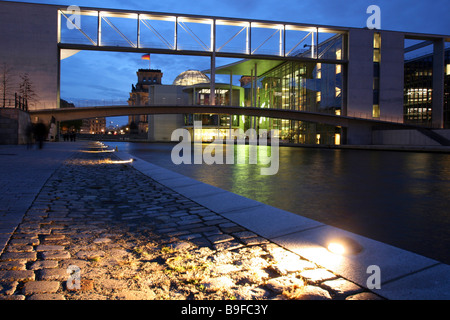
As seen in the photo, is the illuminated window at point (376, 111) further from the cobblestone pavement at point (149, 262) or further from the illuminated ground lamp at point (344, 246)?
the illuminated ground lamp at point (344, 246)

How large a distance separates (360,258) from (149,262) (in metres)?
2.11

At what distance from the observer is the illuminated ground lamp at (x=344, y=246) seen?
3662mm

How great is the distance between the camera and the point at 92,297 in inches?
106

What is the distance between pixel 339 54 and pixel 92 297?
60.0 m

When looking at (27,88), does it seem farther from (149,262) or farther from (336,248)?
(336,248)

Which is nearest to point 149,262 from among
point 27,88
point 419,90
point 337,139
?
point 27,88

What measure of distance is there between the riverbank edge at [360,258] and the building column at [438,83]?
59119 millimetres

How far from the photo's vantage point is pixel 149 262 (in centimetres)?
348

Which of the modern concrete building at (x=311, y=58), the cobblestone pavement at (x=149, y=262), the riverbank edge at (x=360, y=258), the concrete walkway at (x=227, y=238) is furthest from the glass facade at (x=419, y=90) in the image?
the cobblestone pavement at (x=149, y=262)

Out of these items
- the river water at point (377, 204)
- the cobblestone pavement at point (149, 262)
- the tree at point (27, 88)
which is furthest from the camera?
the tree at point (27, 88)

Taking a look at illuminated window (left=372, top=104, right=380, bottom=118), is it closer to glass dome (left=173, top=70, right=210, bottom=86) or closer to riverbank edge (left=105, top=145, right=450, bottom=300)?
riverbank edge (left=105, top=145, right=450, bottom=300)
